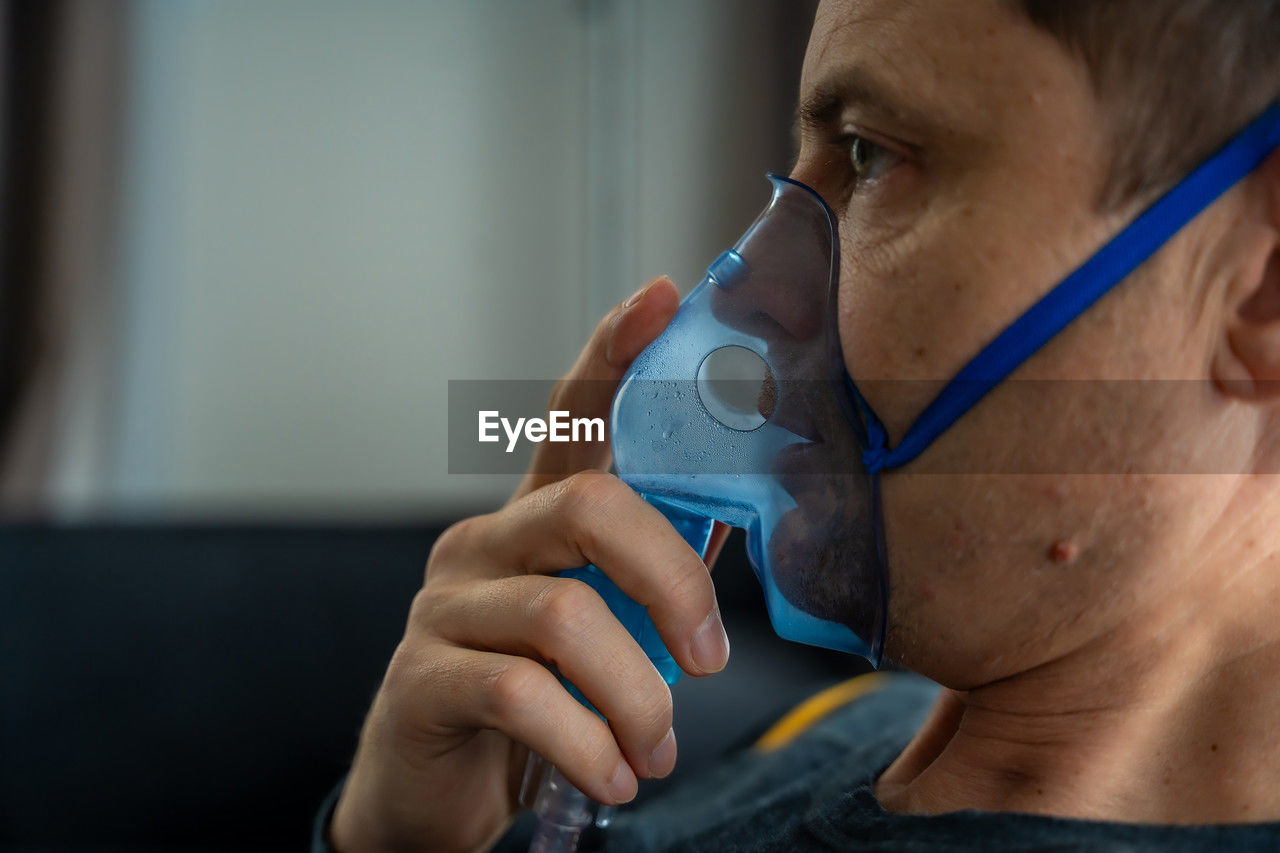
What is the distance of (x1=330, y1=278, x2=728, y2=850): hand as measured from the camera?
2.51 ft

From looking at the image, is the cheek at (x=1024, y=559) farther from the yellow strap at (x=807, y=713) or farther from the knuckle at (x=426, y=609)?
the yellow strap at (x=807, y=713)

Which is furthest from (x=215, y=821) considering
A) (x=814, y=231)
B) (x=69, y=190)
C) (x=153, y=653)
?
(x=69, y=190)

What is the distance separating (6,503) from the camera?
9.96 ft

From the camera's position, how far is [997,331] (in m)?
0.72

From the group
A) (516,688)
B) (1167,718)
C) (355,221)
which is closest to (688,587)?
(516,688)

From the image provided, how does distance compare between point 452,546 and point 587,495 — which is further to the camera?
point 452,546

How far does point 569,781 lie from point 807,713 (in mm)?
700

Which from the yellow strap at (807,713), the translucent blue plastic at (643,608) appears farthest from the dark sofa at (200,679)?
the translucent blue plastic at (643,608)

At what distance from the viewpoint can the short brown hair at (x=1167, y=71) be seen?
0.67m

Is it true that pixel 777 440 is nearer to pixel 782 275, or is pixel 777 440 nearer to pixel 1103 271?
pixel 782 275

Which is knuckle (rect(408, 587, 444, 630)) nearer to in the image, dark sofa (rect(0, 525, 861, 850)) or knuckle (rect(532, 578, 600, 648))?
knuckle (rect(532, 578, 600, 648))

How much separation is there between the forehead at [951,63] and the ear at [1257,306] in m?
0.14

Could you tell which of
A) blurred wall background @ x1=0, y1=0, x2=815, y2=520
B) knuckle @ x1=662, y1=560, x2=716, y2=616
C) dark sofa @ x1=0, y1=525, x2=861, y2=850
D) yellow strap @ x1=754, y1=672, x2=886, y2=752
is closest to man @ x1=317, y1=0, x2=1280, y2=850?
knuckle @ x1=662, y1=560, x2=716, y2=616

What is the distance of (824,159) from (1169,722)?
480 millimetres
